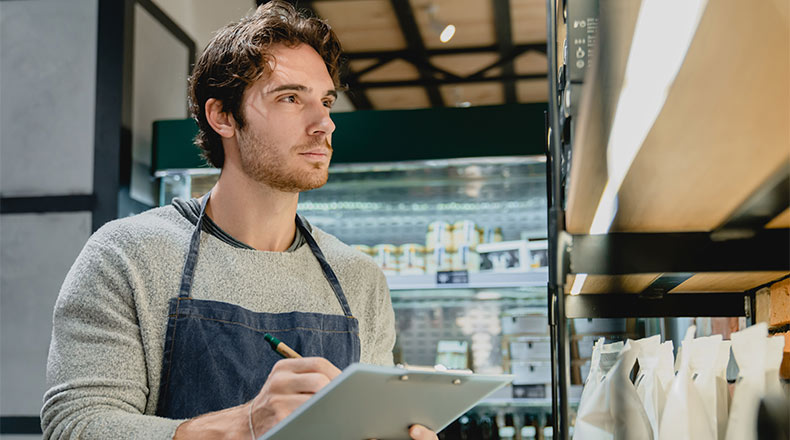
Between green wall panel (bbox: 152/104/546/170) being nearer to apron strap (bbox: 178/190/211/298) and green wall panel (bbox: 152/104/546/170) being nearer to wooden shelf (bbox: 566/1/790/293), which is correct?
apron strap (bbox: 178/190/211/298)

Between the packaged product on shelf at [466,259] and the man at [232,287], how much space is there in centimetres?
144

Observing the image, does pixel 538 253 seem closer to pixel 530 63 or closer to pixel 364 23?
pixel 364 23

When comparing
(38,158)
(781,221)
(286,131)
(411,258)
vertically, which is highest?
(38,158)

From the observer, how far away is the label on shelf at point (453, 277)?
3285mm

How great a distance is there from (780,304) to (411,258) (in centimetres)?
239

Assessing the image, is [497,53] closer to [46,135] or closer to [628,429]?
[46,135]

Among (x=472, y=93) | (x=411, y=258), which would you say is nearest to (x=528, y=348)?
(x=411, y=258)

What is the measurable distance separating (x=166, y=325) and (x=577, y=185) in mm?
1063

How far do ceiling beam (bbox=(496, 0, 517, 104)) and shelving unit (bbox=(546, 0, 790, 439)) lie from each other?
184 inches

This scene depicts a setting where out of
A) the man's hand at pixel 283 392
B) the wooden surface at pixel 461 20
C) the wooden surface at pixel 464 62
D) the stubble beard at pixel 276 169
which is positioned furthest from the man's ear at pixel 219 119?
the wooden surface at pixel 464 62

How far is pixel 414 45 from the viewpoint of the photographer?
657 cm

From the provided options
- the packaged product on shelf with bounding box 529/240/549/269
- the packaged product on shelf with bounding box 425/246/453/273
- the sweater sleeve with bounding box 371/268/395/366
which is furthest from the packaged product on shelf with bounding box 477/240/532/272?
the sweater sleeve with bounding box 371/268/395/366

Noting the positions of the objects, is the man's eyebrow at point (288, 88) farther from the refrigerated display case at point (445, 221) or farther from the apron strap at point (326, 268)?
the refrigerated display case at point (445, 221)

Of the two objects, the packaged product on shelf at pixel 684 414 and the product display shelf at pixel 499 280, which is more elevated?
the product display shelf at pixel 499 280
